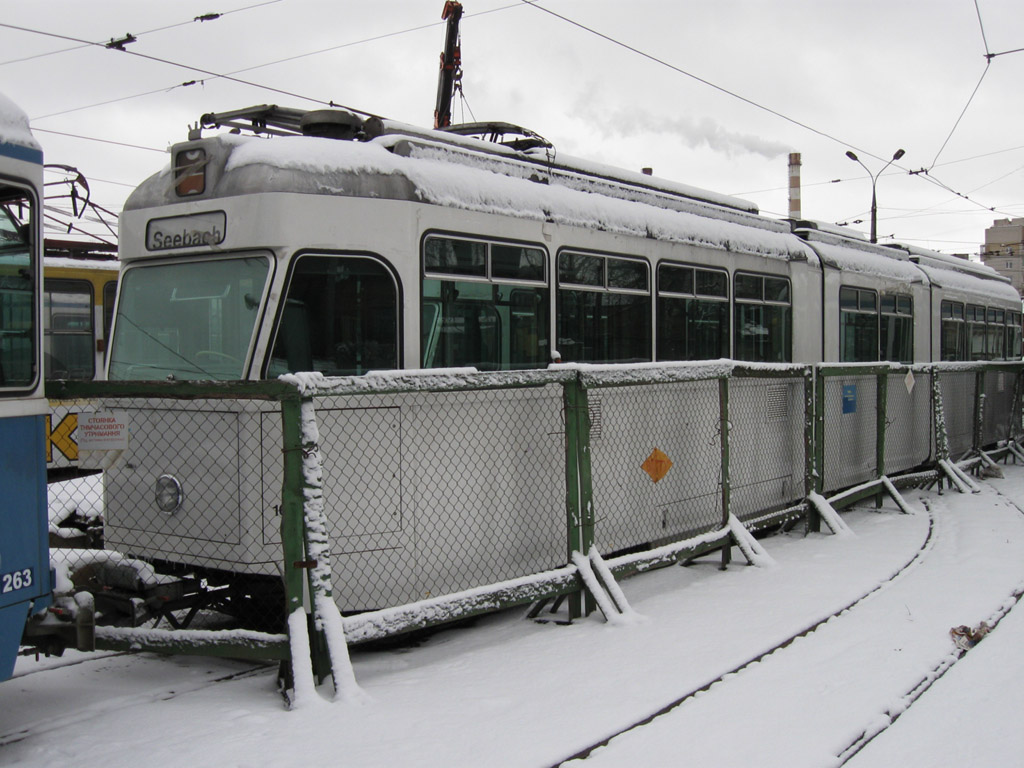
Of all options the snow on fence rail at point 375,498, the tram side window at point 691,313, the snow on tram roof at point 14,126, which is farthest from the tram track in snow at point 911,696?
Answer: the snow on tram roof at point 14,126

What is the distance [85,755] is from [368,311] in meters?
2.83

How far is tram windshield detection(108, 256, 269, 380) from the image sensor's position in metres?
5.63

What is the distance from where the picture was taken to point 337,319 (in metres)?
5.71

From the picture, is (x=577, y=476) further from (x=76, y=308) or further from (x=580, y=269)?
(x=76, y=308)

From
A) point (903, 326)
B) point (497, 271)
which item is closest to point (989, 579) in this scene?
point (497, 271)

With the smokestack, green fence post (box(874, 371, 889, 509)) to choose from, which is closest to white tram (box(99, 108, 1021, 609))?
green fence post (box(874, 371, 889, 509))

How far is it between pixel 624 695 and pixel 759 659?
97 centimetres

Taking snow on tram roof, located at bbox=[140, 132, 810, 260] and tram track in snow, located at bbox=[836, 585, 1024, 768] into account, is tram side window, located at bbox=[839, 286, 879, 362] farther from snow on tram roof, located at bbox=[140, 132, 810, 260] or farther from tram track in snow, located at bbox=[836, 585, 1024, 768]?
Result: tram track in snow, located at bbox=[836, 585, 1024, 768]

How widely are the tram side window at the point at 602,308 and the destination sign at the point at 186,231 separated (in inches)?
99.9

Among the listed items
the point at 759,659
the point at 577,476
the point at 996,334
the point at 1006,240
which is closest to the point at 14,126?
the point at 577,476

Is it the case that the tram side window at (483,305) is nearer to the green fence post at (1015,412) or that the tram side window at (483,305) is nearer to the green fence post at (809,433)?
the green fence post at (809,433)

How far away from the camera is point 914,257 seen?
53.3 ft

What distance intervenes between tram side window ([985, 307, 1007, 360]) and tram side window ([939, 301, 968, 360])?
185 cm

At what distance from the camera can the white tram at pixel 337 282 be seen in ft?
17.8
